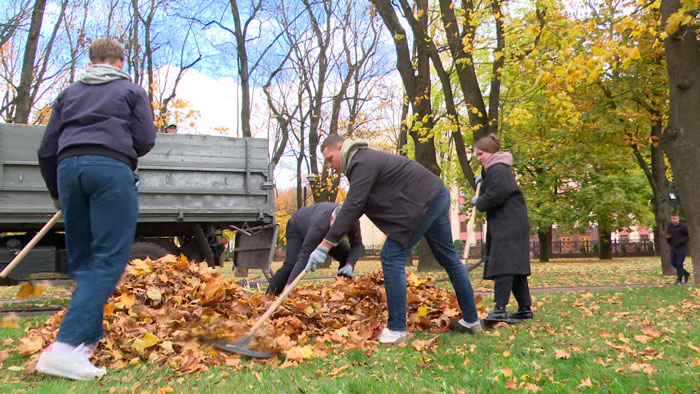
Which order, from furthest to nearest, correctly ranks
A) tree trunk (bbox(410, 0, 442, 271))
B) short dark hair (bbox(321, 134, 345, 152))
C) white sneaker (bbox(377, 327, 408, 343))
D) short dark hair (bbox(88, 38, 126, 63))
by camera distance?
tree trunk (bbox(410, 0, 442, 271)) < short dark hair (bbox(321, 134, 345, 152)) < white sneaker (bbox(377, 327, 408, 343)) < short dark hair (bbox(88, 38, 126, 63))

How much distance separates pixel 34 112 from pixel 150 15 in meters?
5.88

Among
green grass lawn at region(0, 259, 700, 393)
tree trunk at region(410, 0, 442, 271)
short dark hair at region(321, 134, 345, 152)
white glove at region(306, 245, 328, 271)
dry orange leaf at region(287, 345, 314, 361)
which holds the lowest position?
green grass lawn at region(0, 259, 700, 393)

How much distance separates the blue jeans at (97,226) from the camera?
3328mm

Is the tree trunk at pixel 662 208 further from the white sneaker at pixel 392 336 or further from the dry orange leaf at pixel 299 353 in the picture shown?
the dry orange leaf at pixel 299 353

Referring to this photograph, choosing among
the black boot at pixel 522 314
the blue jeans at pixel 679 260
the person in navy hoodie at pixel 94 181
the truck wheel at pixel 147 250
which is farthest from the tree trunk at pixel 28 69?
the blue jeans at pixel 679 260

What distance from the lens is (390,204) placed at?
4.37 meters

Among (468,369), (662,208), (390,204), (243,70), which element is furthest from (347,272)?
(243,70)

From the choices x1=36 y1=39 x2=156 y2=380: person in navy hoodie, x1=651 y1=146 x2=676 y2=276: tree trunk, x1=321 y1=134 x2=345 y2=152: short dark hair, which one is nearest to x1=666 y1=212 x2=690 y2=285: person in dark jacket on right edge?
x1=651 y1=146 x2=676 y2=276: tree trunk

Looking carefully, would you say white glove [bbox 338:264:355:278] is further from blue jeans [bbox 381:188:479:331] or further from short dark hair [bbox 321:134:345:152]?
short dark hair [bbox 321:134:345:152]

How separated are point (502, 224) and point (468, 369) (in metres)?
2.26

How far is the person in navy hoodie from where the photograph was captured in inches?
130

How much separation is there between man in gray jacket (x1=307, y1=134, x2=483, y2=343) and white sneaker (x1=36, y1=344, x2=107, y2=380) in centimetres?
161

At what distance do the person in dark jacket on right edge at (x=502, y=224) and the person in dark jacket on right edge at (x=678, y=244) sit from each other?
26.4ft

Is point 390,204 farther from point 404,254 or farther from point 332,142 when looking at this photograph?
point 332,142
